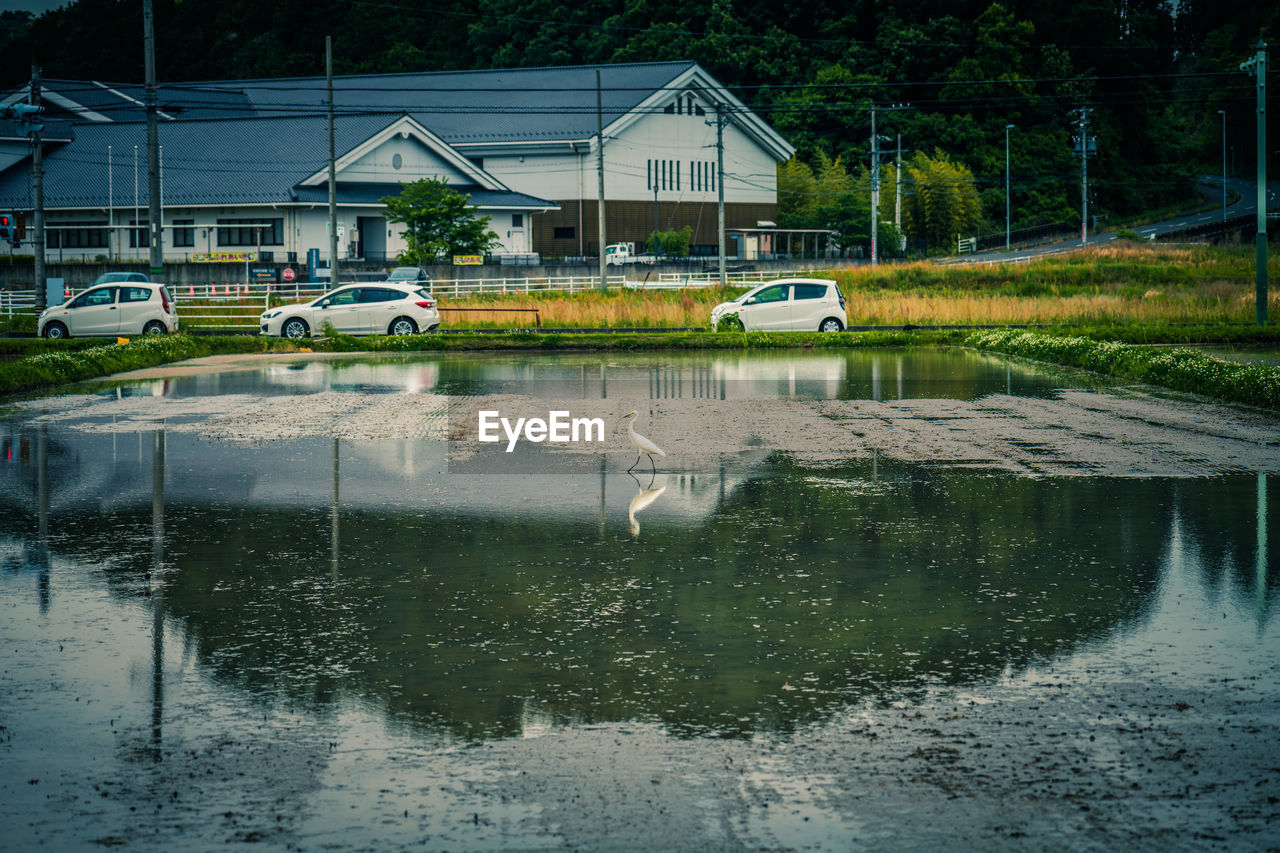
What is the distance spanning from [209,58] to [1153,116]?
7139 centimetres

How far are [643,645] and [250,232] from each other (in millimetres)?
55850

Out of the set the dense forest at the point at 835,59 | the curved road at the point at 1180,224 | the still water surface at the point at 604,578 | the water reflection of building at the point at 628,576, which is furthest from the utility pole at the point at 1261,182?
the dense forest at the point at 835,59

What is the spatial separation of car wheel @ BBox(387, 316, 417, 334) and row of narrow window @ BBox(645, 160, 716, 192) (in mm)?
40249

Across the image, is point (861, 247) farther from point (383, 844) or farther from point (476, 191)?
point (383, 844)

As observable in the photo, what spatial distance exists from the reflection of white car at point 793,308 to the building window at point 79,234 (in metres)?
37.5

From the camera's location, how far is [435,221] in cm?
5791

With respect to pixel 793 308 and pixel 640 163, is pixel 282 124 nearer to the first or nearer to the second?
pixel 640 163

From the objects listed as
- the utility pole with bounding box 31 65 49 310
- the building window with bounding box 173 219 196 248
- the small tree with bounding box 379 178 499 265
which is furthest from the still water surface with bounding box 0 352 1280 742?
the building window with bounding box 173 219 196 248

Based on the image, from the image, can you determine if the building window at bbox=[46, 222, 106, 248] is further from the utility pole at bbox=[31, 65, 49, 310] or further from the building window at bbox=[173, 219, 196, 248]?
the utility pole at bbox=[31, 65, 49, 310]

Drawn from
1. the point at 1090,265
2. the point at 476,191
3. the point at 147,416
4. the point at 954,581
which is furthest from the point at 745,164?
the point at 954,581

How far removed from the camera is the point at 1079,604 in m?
8.23

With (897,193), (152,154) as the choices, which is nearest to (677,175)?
(897,193)

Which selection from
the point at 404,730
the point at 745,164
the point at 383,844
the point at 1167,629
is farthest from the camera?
the point at 745,164

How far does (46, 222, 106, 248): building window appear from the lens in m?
62.2
